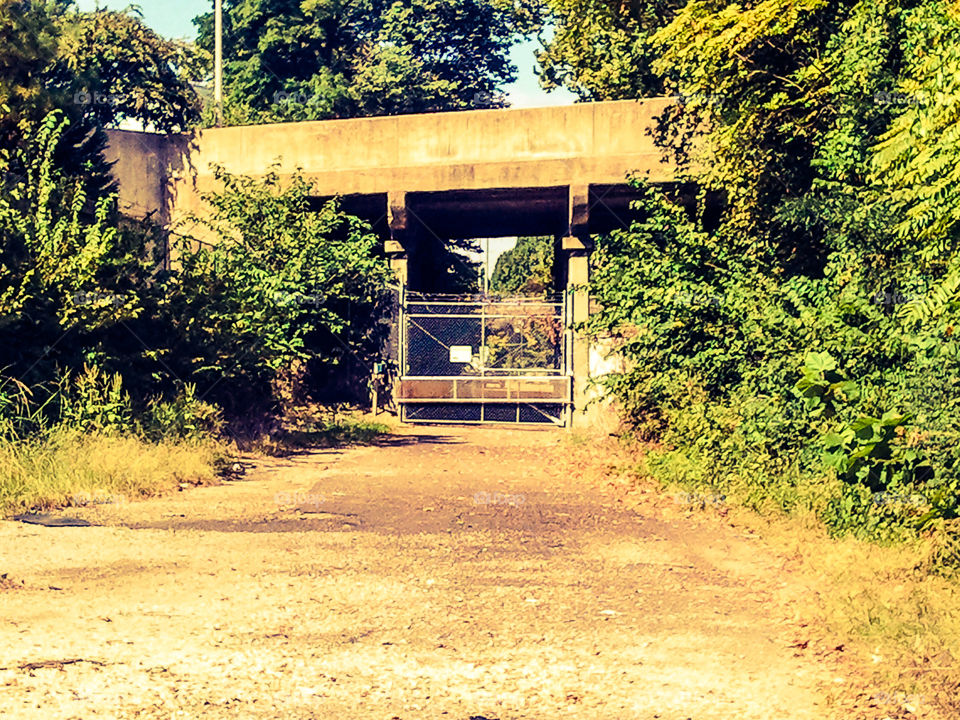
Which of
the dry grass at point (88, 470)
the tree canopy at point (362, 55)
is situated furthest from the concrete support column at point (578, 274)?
the tree canopy at point (362, 55)

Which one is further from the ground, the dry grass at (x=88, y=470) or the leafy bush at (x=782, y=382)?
the leafy bush at (x=782, y=382)

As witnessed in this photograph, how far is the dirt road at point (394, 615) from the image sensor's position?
583 cm

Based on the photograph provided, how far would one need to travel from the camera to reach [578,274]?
25797 mm

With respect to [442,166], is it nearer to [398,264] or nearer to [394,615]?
[398,264]

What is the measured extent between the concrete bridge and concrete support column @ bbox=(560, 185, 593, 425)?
3 cm

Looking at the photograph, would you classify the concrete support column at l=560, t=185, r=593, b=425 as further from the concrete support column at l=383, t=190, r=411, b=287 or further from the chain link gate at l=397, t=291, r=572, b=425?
the concrete support column at l=383, t=190, r=411, b=287

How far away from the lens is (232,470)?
1550 cm

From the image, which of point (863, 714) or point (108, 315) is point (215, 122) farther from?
point (863, 714)

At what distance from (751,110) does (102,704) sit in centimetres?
1185

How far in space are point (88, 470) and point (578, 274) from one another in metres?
14.9

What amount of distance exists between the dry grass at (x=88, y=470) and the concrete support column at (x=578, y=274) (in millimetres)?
11772

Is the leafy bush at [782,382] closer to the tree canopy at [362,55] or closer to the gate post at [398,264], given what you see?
the gate post at [398,264]

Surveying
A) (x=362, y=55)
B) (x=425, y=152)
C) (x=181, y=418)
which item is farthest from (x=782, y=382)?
(x=362, y=55)

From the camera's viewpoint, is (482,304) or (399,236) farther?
(399,236)
